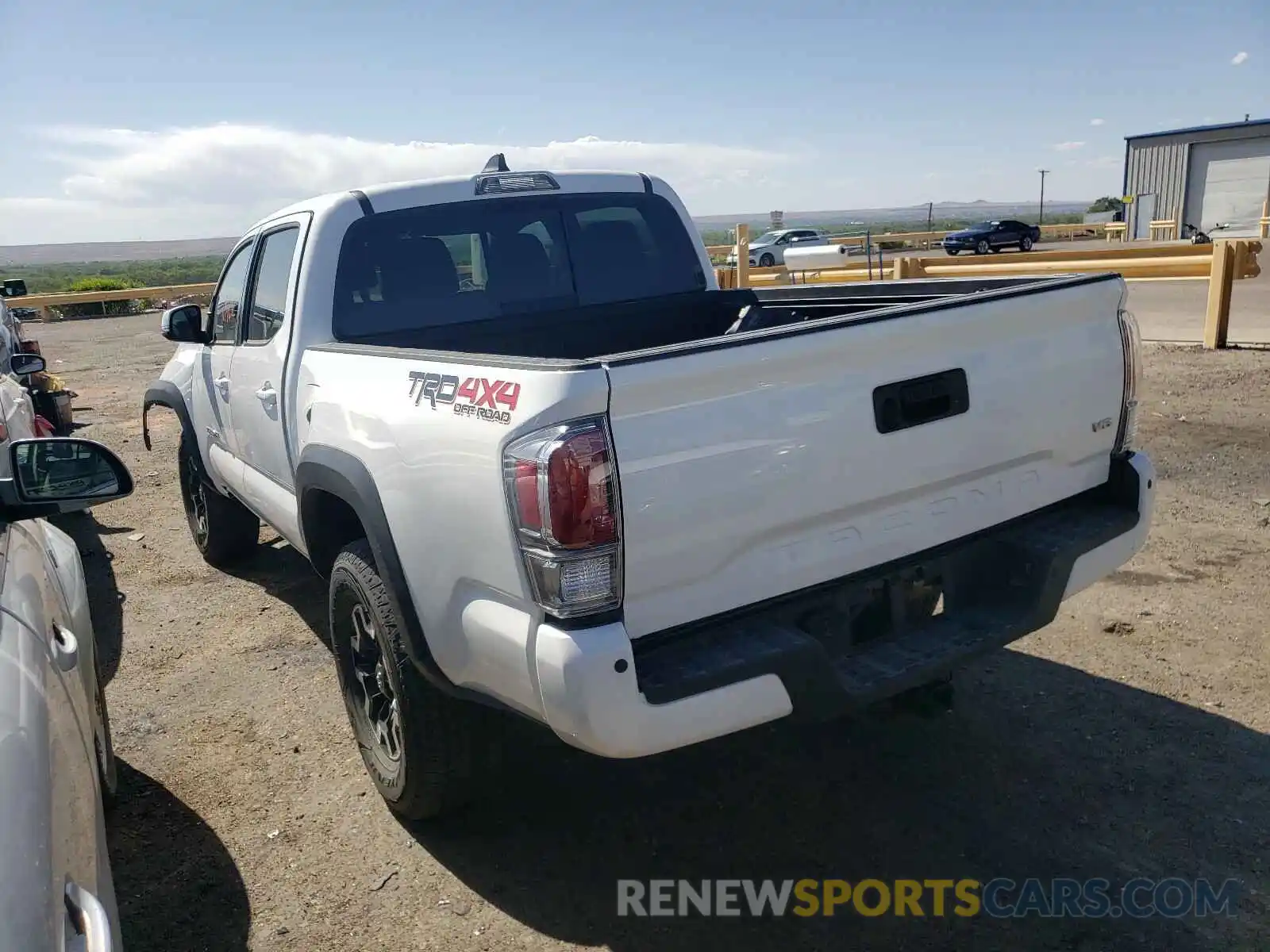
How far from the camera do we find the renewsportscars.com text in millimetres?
2805

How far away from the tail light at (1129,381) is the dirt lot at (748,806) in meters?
1.13

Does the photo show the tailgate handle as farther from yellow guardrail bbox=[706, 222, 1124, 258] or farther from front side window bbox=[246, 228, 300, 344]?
yellow guardrail bbox=[706, 222, 1124, 258]

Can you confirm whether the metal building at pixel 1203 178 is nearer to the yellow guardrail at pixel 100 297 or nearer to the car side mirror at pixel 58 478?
the yellow guardrail at pixel 100 297

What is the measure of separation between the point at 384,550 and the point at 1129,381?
249 centimetres

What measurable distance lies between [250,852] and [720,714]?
1883 mm

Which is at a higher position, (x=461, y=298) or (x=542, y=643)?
(x=461, y=298)

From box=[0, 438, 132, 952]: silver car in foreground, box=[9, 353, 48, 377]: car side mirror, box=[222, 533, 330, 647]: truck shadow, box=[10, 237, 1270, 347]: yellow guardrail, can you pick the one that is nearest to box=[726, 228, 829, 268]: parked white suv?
box=[10, 237, 1270, 347]: yellow guardrail

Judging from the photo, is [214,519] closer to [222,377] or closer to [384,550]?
[222,377]

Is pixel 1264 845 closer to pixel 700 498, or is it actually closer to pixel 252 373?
pixel 700 498

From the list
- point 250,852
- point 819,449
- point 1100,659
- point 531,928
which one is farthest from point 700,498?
point 1100,659

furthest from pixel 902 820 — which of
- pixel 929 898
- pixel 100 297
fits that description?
pixel 100 297

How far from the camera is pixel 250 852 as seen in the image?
11.0 ft

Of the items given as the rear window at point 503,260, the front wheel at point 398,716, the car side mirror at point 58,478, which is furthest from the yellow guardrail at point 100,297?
the car side mirror at point 58,478

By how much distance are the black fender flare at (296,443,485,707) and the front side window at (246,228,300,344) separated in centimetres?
116
